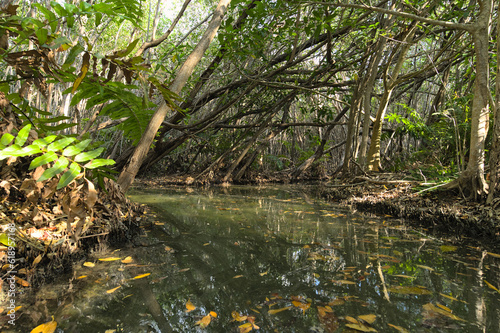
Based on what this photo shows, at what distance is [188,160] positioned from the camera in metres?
10.0

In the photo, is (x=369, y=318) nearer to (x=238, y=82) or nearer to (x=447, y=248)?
(x=447, y=248)

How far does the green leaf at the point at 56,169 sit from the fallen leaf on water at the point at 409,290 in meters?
1.72

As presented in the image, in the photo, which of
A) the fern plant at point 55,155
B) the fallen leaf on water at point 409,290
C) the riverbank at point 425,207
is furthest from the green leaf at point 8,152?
the riverbank at point 425,207

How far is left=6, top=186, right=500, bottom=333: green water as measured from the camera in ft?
4.15

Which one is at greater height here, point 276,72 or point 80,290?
point 276,72

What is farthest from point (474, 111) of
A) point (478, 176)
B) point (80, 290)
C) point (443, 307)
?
point (80, 290)

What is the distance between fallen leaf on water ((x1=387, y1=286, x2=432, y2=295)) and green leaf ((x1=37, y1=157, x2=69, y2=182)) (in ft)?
5.63

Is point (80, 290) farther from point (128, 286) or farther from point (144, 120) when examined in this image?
point (144, 120)

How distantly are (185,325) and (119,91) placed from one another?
1.59 meters

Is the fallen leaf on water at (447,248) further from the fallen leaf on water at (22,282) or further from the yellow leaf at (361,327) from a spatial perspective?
the fallen leaf on water at (22,282)

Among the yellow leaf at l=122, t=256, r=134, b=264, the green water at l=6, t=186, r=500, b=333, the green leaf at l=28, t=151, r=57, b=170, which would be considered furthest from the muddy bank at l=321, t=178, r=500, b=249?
the green leaf at l=28, t=151, r=57, b=170

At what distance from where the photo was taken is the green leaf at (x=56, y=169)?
46.0 inches

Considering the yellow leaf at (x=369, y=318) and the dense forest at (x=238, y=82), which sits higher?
the dense forest at (x=238, y=82)

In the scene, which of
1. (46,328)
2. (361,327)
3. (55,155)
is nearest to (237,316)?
(361,327)
